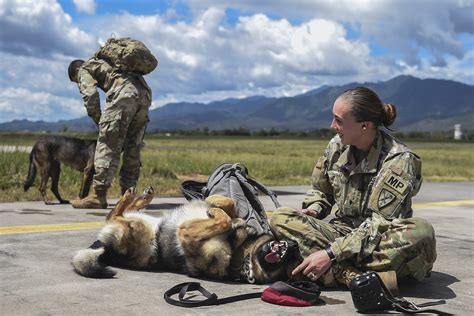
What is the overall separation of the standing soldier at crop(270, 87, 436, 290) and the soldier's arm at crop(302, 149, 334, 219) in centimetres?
15

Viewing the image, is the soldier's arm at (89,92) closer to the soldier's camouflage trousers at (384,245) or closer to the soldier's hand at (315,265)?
the soldier's camouflage trousers at (384,245)

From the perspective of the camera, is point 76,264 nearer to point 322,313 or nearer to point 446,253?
point 322,313

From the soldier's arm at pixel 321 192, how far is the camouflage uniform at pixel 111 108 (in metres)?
3.93

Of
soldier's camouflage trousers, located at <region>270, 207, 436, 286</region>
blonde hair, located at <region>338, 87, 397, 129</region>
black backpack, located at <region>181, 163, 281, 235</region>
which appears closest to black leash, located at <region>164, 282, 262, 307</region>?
soldier's camouflage trousers, located at <region>270, 207, 436, 286</region>

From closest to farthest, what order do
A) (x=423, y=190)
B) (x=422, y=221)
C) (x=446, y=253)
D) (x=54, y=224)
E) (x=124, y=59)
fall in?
1. (x=422, y=221)
2. (x=446, y=253)
3. (x=54, y=224)
4. (x=124, y=59)
5. (x=423, y=190)

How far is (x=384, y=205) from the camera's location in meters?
4.11

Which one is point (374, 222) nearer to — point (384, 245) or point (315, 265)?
point (384, 245)

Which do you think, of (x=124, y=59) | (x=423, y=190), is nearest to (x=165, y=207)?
(x=124, y=59)

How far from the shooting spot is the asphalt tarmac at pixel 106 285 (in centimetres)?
358

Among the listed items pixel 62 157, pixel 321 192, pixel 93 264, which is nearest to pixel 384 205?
pixel 321 192

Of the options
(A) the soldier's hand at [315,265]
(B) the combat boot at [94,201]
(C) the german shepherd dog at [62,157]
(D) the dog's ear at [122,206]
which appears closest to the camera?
(A) the soldier's hand at [315,265]

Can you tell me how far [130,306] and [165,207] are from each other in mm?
4934

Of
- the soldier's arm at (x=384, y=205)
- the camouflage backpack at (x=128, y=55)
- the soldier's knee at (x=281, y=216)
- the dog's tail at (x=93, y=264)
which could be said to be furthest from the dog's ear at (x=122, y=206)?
the camouflage backpack at (x=128, y=55)

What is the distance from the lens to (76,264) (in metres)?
4.32
